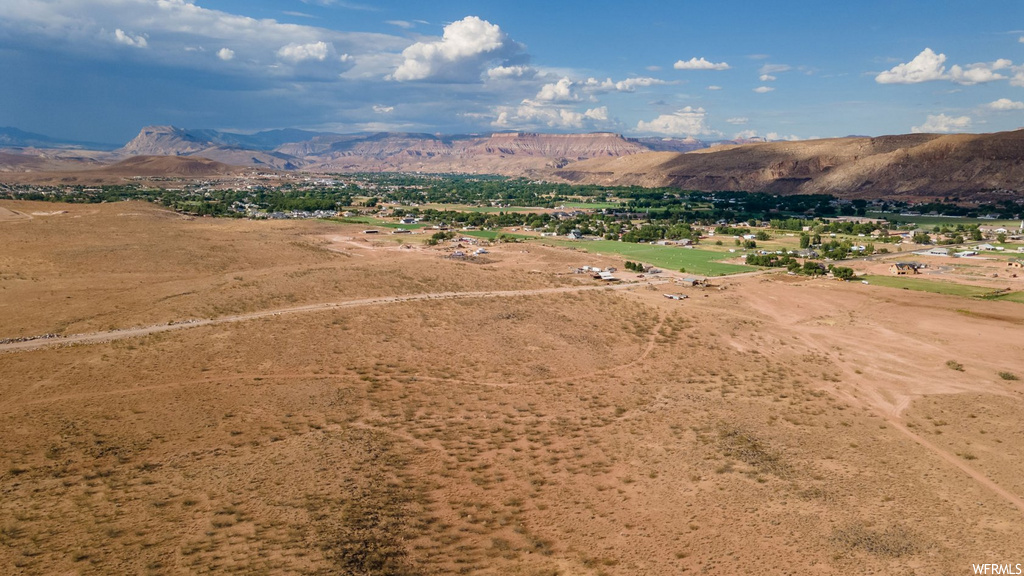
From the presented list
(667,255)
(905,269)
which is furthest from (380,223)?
(905,269)

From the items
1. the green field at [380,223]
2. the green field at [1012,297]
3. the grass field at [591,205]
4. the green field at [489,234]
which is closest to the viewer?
the green field at [1012,297]

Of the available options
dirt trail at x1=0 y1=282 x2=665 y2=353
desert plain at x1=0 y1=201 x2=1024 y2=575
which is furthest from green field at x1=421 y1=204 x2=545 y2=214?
desert plain at x1=0 y1=201 x2=1024 y2=575

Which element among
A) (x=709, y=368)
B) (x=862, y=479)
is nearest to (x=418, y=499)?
(x=862, y=479)

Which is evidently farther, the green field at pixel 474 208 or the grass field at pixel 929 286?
the green field at pixel 474 208

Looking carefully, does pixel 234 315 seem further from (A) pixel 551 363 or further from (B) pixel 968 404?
(B) pixel 968 404

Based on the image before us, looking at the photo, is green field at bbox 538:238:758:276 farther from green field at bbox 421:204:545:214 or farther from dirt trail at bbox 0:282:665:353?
green field at bbox 421:204:545:214

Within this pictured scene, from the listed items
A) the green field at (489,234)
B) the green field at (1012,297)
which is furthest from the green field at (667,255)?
the green field at (1012,297)

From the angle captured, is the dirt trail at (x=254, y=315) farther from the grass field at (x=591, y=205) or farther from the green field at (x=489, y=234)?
the grass field at (x=591, y=205)

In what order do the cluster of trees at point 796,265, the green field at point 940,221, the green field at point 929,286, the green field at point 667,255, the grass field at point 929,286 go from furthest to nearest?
the green field at point 940,221 < the green field at point 667,255 < the cluster of trees at point 796,265 < the grass field at point 929,286 < the green field at point 929,286
